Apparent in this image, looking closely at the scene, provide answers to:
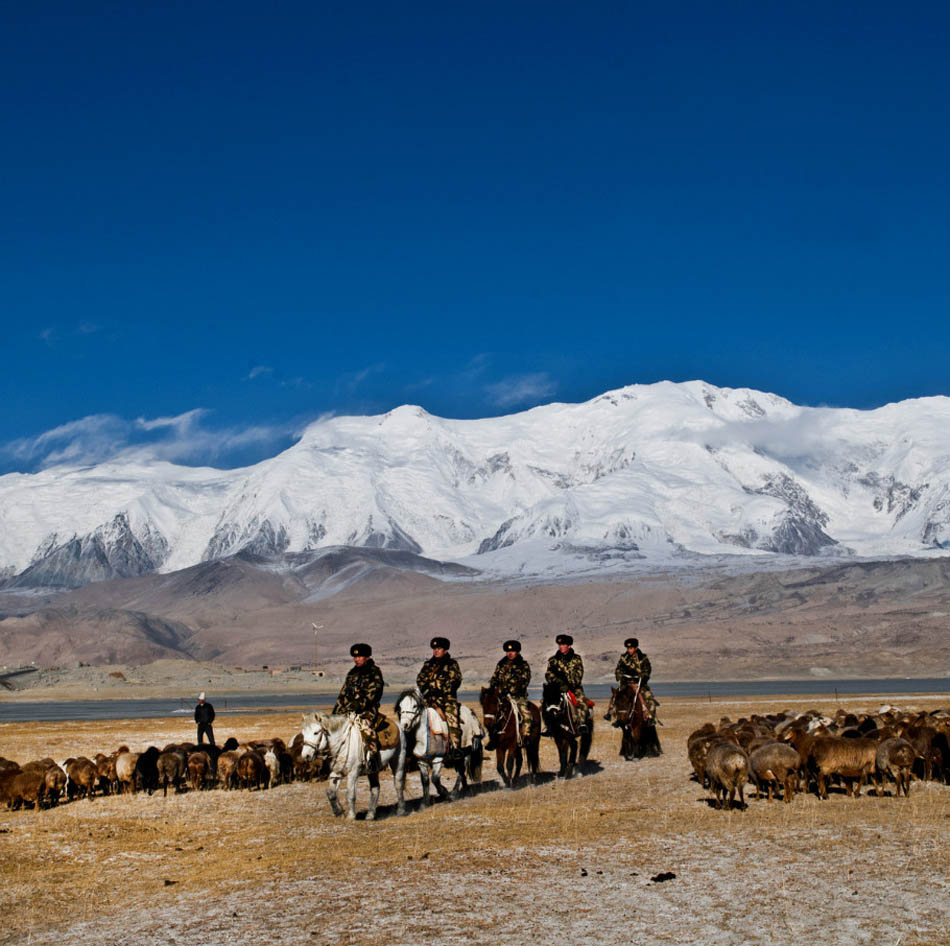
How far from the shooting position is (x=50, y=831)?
59.8ft

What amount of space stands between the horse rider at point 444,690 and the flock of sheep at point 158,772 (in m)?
4.84

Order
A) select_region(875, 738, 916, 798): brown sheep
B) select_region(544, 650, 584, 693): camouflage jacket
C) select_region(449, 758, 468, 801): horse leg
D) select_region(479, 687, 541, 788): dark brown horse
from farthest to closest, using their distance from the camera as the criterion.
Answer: select_region(544, 650, 584, 693): camouflage jacket → select_region(479, 687, 541, 788): dark brown horse → select_region(449, 758, 468, 801): horse leg → select_region(875, 738, 916, 798): brown sheep

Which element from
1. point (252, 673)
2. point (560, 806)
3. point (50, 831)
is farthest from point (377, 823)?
point (252, 673)

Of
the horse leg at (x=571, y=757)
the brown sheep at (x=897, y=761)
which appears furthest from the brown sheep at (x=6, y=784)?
the brown sheep at (x=897, y=761)

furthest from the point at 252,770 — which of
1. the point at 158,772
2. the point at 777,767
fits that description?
the point at 777,767

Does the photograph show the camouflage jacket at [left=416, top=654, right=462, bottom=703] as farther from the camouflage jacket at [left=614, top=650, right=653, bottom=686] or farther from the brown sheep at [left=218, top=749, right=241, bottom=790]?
the brown sheep at [left=218, top=749, right=241, bottom=790]

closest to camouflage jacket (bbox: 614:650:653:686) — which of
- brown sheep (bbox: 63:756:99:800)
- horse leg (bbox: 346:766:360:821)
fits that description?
horse leg (bbox: 346:766:360:821)

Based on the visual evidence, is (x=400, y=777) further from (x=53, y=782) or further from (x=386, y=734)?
(x=53, y=782)

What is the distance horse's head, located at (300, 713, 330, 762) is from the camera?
17.5 metres

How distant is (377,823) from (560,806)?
9.59ft

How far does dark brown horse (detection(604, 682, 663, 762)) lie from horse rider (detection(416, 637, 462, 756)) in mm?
5753

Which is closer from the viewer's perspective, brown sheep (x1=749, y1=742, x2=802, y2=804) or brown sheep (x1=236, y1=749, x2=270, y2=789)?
brown sheep (x1=749, y1=742, x2=802, y2=804)

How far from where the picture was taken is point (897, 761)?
1822cm

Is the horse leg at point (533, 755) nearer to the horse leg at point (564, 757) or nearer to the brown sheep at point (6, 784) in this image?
the horse leg at point (564, 757)
